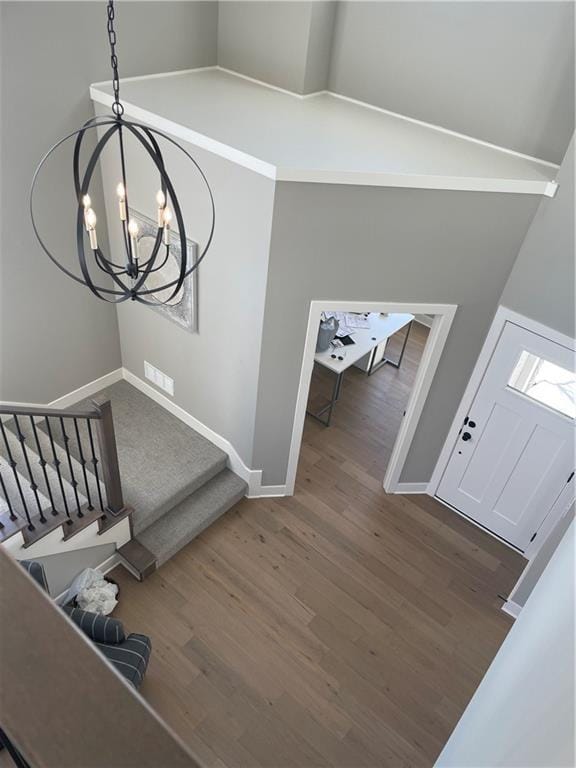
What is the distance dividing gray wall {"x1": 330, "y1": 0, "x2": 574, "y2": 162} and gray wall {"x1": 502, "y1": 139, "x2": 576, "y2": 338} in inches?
16.0

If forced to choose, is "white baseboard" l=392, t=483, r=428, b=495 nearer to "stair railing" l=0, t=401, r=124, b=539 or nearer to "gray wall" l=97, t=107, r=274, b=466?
"gray wall" l=97, t=107, r=274, b=466

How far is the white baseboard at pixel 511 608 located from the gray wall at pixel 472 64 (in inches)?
136

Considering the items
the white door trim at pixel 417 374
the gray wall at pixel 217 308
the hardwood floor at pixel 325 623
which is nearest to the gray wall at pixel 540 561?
the hardwood floor at pixel 325 623

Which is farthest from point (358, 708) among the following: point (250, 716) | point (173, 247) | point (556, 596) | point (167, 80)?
point (167, 80)

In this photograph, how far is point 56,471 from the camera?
4227 millimetres

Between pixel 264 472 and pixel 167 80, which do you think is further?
pixel 264 472

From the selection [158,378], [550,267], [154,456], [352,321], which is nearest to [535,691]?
[550,267]

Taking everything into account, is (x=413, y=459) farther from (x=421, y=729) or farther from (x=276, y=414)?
(x=421, y=729)

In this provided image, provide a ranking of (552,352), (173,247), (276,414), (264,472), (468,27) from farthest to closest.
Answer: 1. (264,472)
2. (276,414)
3. (173,247)
4. (552,352)
5. (468,27)

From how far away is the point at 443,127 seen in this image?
4266 millimetres

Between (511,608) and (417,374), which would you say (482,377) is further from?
(511,608)

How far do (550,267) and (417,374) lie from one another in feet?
4.36

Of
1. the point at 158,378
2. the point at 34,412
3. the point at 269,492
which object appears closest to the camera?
the point at 34,412

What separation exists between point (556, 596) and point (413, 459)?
330 cm
